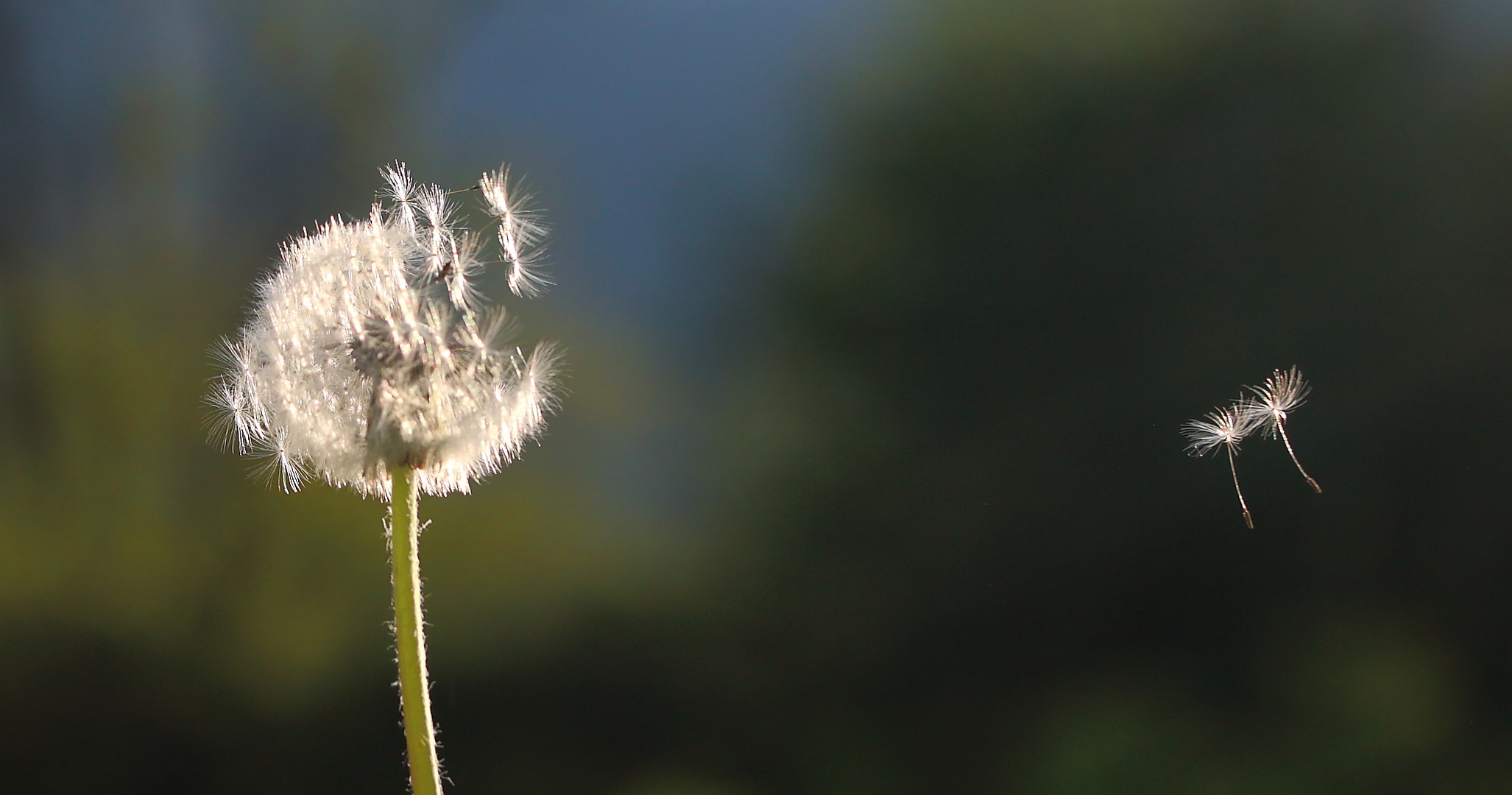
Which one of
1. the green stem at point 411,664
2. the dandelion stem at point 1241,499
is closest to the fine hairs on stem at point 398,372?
the green stem at point 411,664

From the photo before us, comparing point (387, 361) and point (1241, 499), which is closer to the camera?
point (387, 361)

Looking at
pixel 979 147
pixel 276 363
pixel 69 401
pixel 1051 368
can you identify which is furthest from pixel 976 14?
pixel 69 401

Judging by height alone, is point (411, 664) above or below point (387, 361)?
below

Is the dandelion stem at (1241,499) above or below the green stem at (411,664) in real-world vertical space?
above

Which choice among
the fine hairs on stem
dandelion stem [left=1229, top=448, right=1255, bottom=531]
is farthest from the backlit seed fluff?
dandelion stem [left=1229, top=448, right=1255, bottom=531]

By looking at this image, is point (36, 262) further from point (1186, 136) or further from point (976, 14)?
point (1186, 136)

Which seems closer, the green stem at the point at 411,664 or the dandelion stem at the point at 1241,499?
the green stem at the point at 411,664

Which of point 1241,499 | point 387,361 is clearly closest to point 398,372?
point 387,361

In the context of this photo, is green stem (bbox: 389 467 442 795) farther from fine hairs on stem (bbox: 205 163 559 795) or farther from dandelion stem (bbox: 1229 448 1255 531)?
dandelion stem (bbox: 1229 448 1255 531)

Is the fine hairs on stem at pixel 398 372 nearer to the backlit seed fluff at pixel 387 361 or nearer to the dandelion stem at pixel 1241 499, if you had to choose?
the backlit seed fluff at pixel 387 361

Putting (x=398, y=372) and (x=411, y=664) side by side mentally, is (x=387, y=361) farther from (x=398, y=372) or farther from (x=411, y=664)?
(x=411, y=664)
